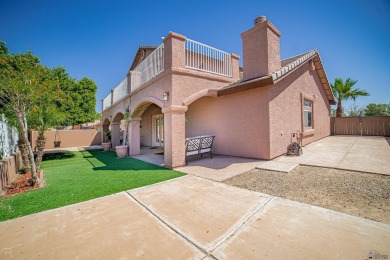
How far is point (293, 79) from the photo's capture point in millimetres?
8836

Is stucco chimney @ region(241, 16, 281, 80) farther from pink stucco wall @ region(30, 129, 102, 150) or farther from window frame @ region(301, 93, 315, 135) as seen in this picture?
pink stucco wall @ region(30, 129, 102, 150)

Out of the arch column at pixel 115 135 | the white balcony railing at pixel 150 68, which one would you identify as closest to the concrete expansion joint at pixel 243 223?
the white balcony railing at pixel 150 68

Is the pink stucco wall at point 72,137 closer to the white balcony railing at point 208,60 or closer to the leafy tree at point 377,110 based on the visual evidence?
the white balcony railing at point 208,60

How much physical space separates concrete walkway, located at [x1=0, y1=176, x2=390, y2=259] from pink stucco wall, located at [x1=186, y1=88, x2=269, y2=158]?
4.03m

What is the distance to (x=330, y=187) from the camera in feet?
13.7

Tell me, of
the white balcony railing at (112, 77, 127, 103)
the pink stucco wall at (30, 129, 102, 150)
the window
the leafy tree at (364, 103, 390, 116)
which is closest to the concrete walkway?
the window

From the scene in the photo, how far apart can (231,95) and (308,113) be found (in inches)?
231

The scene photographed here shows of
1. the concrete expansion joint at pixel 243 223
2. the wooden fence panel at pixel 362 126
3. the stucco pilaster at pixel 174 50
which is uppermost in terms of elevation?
the stucco pilaster at pixel 174 50

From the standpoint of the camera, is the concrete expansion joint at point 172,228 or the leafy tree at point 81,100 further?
the leafy tree at point 81,100

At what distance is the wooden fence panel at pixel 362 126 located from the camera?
44.2 feet

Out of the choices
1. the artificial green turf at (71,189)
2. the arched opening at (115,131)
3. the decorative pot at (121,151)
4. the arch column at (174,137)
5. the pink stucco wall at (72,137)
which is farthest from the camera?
the pink stucco wall at (72,137)

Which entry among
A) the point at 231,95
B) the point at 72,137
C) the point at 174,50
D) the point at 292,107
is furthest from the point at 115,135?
the point at 292,107

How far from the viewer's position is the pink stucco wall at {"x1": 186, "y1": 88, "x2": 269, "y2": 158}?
7.27 meters

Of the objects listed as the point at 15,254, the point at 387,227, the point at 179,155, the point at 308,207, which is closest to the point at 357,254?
the point at 387,227
